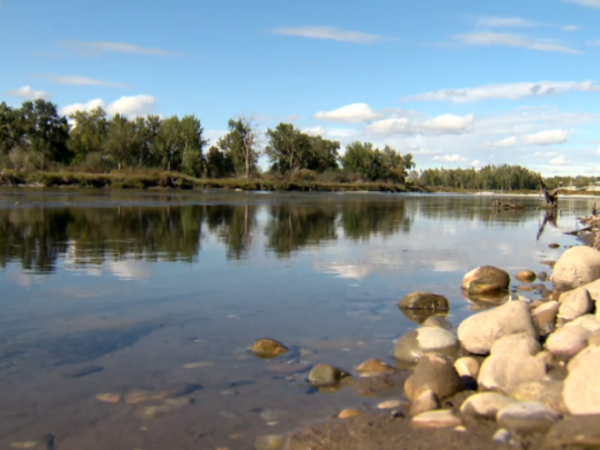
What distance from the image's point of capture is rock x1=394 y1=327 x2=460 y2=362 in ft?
24.9

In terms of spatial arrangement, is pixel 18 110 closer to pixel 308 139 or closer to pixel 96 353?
pixel 308 139

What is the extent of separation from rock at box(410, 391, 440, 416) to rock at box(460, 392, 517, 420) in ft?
0.96

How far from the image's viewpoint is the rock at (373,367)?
7145 mm

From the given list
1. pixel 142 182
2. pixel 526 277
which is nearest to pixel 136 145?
pixel 142 182

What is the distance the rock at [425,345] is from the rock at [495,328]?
0.17 metres

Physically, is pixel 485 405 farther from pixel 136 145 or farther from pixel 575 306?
pixel 136 145

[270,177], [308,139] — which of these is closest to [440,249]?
[270,177]

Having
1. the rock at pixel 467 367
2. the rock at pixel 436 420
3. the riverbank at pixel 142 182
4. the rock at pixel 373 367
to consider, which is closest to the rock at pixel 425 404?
the rock at pixel 436 420

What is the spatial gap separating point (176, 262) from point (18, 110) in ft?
323

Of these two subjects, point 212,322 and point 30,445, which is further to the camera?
point 212,322

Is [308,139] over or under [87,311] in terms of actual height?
over

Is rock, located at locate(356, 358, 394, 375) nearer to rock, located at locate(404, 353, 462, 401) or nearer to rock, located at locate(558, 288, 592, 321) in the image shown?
rock, located at locate(404, 353, 462, 401)

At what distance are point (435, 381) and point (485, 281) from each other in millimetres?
6555

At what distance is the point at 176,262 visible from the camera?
1524cm
